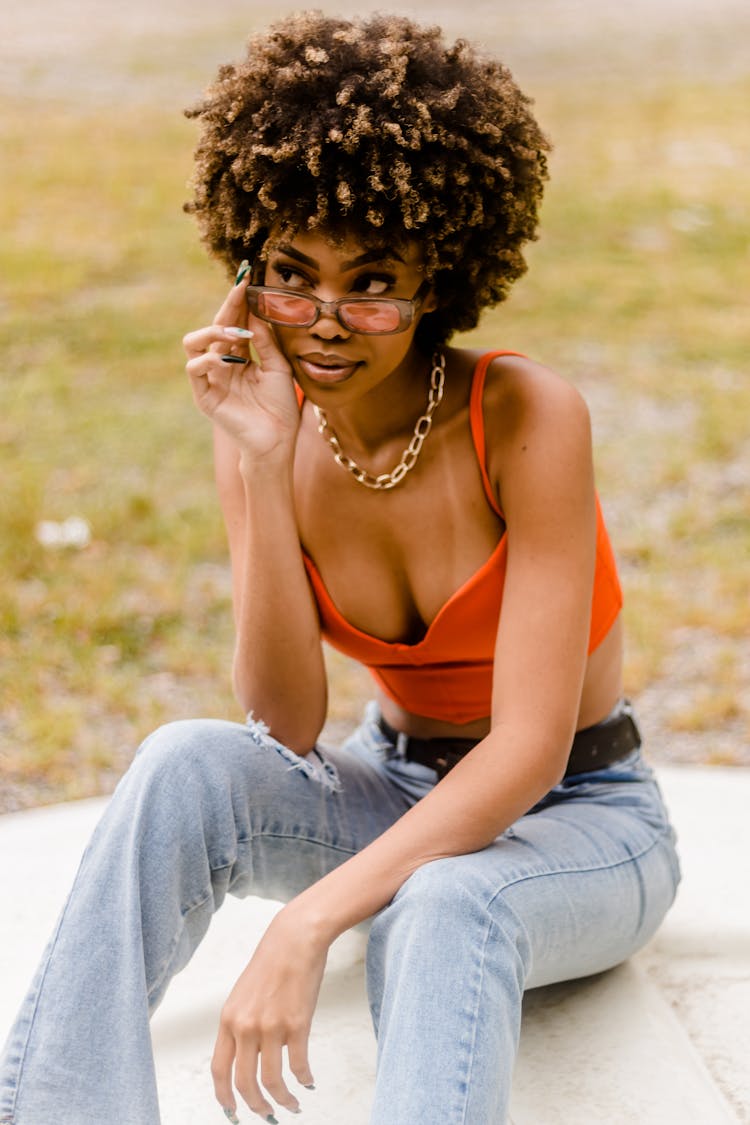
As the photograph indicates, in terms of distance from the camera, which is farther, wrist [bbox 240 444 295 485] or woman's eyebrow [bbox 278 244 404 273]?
wrist [bbox 240 444 295 485]

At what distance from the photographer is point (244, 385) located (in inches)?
89.3

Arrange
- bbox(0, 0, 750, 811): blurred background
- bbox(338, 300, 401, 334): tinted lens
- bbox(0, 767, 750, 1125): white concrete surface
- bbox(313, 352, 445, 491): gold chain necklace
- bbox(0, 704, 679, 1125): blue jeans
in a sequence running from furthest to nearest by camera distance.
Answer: bbox(0, 0, 750, 811): blurred background
bbox(313, 352, 445, 491): gold chain necklace
bbox(0, 767, 750, 1125): white concrete surface
bbox(338, 300, 401, 334): tinted lens
bbox(0, 704, 679, 1125): blue jeans

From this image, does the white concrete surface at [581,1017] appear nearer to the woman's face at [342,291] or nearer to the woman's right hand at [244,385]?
the woman's right hand at [244,385]

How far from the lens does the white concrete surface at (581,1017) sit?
213cm

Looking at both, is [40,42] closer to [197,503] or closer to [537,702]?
[197,503]

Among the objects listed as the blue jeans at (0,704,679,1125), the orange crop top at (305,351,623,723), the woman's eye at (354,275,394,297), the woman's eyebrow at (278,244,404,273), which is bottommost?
the blue jeans at (0,704,679,1125)

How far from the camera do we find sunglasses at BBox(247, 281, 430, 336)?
200cm

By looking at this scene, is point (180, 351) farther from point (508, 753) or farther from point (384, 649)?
point (508, 753)

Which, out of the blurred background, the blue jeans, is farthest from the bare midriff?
the blurred background

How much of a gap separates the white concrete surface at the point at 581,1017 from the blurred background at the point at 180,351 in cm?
114

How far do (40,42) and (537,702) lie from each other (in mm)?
9672

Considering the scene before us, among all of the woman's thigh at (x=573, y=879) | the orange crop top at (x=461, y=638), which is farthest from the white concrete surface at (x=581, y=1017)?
the orange crop top at (x=461, y=638)

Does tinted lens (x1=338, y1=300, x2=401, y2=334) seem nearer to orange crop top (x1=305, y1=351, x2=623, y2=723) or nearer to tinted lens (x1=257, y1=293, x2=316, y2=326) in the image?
tinted lens (x1=257, y1=293, x2=316, y2=326)

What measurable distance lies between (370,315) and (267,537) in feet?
1.33
